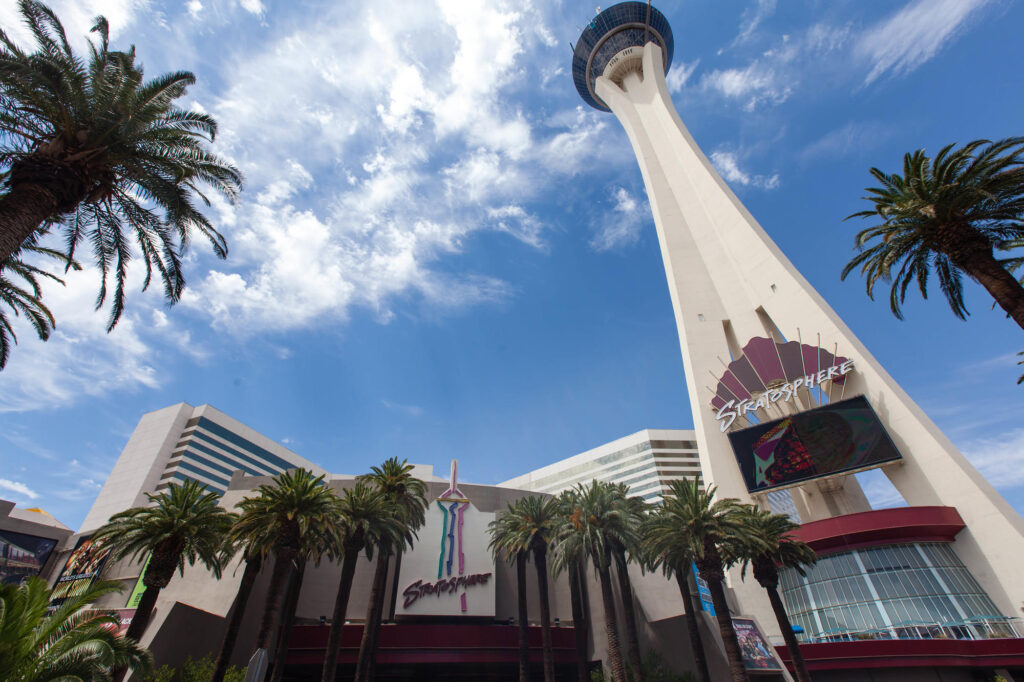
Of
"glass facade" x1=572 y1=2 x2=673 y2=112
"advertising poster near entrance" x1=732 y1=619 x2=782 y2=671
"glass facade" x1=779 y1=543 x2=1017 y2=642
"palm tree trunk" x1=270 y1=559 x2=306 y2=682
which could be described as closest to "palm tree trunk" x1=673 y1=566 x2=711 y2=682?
"advertising poster near entrance" x1=732 y1=619 x2=782 y2=671

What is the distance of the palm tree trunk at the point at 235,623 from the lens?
23355 mm

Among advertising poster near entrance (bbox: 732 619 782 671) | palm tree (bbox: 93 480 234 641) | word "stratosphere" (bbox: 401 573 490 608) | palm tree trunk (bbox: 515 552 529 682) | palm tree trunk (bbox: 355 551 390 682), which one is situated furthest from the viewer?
word "stratosphere" (bbox: 401 573 490 608)

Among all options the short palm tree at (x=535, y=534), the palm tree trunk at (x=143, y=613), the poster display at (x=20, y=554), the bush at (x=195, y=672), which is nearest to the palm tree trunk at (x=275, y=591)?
the bush at (x=195, y=672)

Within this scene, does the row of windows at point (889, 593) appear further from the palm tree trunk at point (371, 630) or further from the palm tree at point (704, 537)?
the palm tree trunk at point (371, 630)

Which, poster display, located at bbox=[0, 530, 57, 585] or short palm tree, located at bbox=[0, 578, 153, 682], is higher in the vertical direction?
poster display, located at bbox=[0, 530, 57, 585]

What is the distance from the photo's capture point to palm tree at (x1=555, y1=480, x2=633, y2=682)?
103 ft

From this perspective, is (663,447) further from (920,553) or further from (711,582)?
(711,582)

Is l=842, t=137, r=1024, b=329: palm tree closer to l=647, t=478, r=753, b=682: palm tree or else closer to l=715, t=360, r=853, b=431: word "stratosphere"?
l=647, t=478, r=753, b=682: palm tree

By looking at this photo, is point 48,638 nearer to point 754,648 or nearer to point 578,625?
point 578,625

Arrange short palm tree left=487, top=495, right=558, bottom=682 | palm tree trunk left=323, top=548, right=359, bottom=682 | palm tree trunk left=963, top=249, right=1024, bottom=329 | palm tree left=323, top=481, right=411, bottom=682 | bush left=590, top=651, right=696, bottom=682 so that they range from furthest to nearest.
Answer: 1. short palm tree left=487, top=495, right=558, bottom=682
2. bush left=590, top=651, right=696, bottom=682
3. palm tree left=323, top=481, right=411, bottom=682
4. palm tree trunk left=323, top=548, right=359, bottom=682
5. palm tree trunk left=963, top=249, right=1024, bottom=329

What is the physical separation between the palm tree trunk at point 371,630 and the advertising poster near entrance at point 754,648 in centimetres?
2257

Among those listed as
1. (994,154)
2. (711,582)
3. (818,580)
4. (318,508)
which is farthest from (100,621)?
(818,580)

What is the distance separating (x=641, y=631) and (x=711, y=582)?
11509mm

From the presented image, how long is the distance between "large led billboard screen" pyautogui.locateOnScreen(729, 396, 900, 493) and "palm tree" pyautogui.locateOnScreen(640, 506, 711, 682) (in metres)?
15.9
